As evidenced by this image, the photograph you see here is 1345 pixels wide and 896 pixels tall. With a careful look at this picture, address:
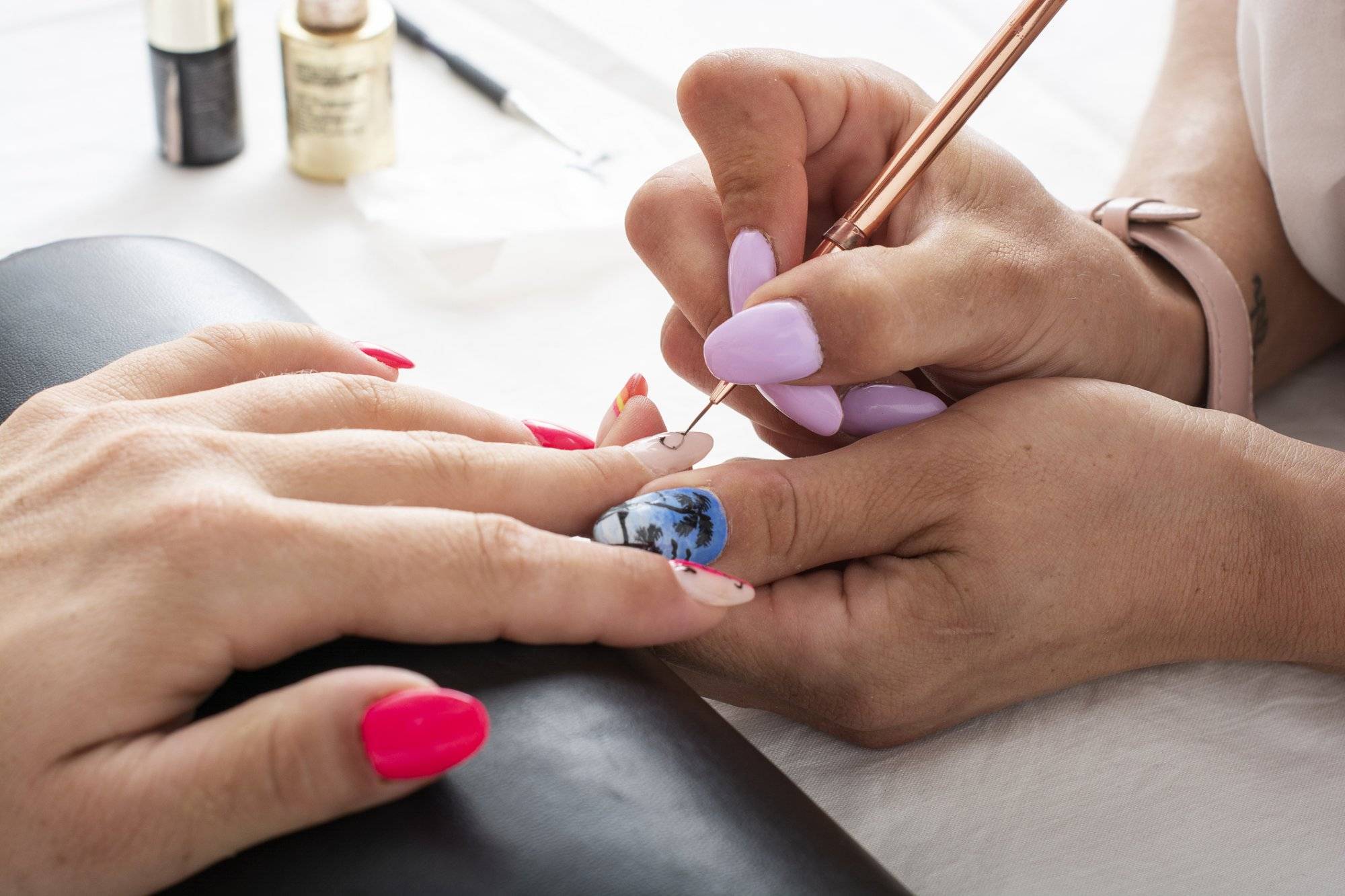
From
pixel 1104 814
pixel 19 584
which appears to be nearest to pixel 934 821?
pixel 1104 814

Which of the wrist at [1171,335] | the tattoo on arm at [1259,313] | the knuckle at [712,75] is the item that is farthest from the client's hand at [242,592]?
the tattoo on arm at [1259,313]

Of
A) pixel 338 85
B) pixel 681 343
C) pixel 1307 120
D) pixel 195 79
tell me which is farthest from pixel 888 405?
pixel 195 79

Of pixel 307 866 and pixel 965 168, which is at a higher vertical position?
pixel 965 168

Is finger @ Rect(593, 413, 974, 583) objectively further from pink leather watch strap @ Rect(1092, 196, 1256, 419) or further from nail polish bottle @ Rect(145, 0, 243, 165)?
nail polish bottle @ Rect(145, 0, 243, 165)

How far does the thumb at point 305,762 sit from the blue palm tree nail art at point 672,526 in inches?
6.8

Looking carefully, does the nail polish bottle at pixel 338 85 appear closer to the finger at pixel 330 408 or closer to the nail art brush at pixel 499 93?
the nail art brush at pixel 499 93

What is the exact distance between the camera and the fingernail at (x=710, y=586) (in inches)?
22.8

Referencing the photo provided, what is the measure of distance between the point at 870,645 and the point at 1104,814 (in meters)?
0.14

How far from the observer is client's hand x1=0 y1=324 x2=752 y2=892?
45 cm

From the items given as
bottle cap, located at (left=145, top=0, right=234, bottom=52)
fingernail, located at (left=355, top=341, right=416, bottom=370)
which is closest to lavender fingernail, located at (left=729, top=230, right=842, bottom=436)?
fingernail, located at (left=355, top=341, right=416, bottom=370)

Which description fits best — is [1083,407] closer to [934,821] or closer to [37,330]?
[934,821]

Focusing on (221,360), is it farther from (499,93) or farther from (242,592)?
(499,93)

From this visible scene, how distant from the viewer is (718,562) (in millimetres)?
625

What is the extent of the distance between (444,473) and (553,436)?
6.1 inches
